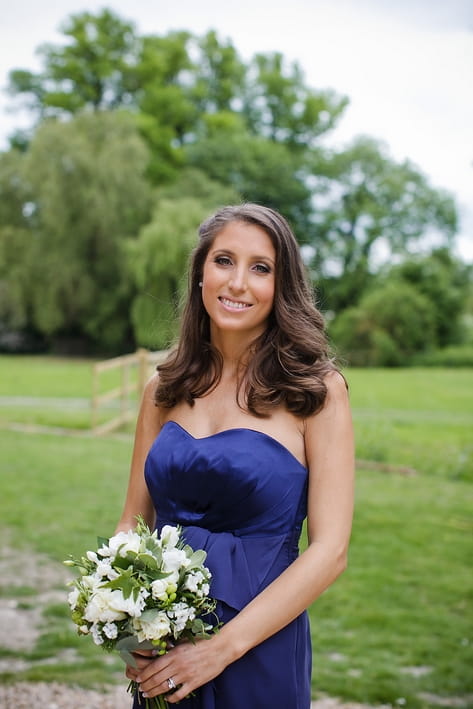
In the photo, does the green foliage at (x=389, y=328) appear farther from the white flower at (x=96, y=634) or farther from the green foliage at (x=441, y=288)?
the white flower at (x=96, y=634)

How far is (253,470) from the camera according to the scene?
7.38 feet

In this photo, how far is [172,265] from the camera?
2853 cm

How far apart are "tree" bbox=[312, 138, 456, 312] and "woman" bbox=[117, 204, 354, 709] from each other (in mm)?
36426

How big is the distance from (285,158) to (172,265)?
485 inches

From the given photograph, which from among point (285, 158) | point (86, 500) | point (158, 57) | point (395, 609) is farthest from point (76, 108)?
point (395, 609)

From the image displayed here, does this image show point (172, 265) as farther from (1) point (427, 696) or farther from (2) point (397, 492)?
(1) point (427, 696)

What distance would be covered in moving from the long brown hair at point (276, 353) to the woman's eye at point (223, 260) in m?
0.08

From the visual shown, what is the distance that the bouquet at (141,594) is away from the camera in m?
1.93

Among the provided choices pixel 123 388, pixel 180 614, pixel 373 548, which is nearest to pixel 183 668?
pixel 180 614

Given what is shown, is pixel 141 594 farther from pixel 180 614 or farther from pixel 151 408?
pixel 151 408

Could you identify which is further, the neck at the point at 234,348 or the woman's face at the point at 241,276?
the neck at the point at 234,348

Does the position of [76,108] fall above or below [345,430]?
above

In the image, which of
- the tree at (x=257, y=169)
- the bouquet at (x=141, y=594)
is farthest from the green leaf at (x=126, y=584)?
the tree at (x=257, y=169)

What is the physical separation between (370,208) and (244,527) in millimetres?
37882
